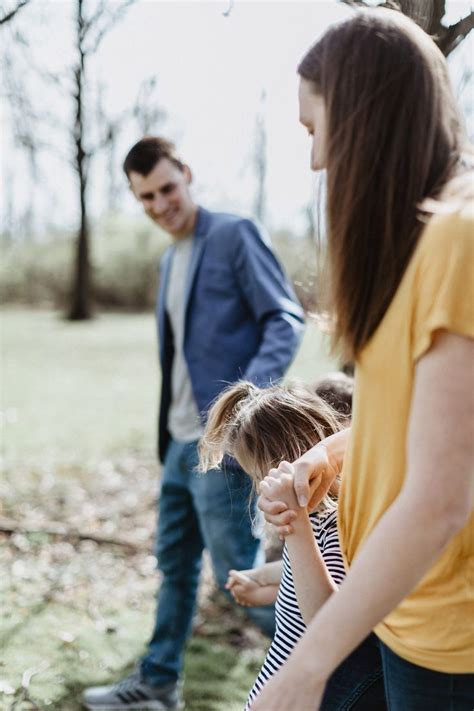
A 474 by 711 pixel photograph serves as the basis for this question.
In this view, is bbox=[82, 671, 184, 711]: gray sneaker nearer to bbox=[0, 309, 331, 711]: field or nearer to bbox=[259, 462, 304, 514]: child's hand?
bbox=[0, 309, 331, 711]: field

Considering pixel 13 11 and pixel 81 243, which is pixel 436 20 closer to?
pixel 13 11

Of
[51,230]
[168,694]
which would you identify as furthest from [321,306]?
[51,230]

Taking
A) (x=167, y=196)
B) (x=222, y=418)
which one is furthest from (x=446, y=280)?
(x=167, y=196)

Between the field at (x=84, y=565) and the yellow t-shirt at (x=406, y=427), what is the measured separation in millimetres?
321

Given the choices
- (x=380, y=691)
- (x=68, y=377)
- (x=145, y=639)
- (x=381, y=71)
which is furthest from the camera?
(x=68, y=377)

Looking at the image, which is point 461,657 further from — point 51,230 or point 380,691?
point 51,230

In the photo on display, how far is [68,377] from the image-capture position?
11.7 metres

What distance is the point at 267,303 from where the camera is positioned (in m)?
2.91

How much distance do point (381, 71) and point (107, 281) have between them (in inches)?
898

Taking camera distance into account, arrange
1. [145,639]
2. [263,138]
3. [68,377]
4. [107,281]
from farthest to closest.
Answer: [107,281] → [68,377] → [263,138] → [145,639]

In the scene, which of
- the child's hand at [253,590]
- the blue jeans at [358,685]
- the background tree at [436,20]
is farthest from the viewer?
the background tree at [436,20]

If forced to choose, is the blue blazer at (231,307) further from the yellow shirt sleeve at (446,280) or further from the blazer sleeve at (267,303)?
the yellow shirt sleeve at (446,280)

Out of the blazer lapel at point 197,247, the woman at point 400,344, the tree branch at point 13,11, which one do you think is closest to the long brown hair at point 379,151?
the woman at point 400,344

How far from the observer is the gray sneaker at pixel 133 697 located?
295 centimetres
